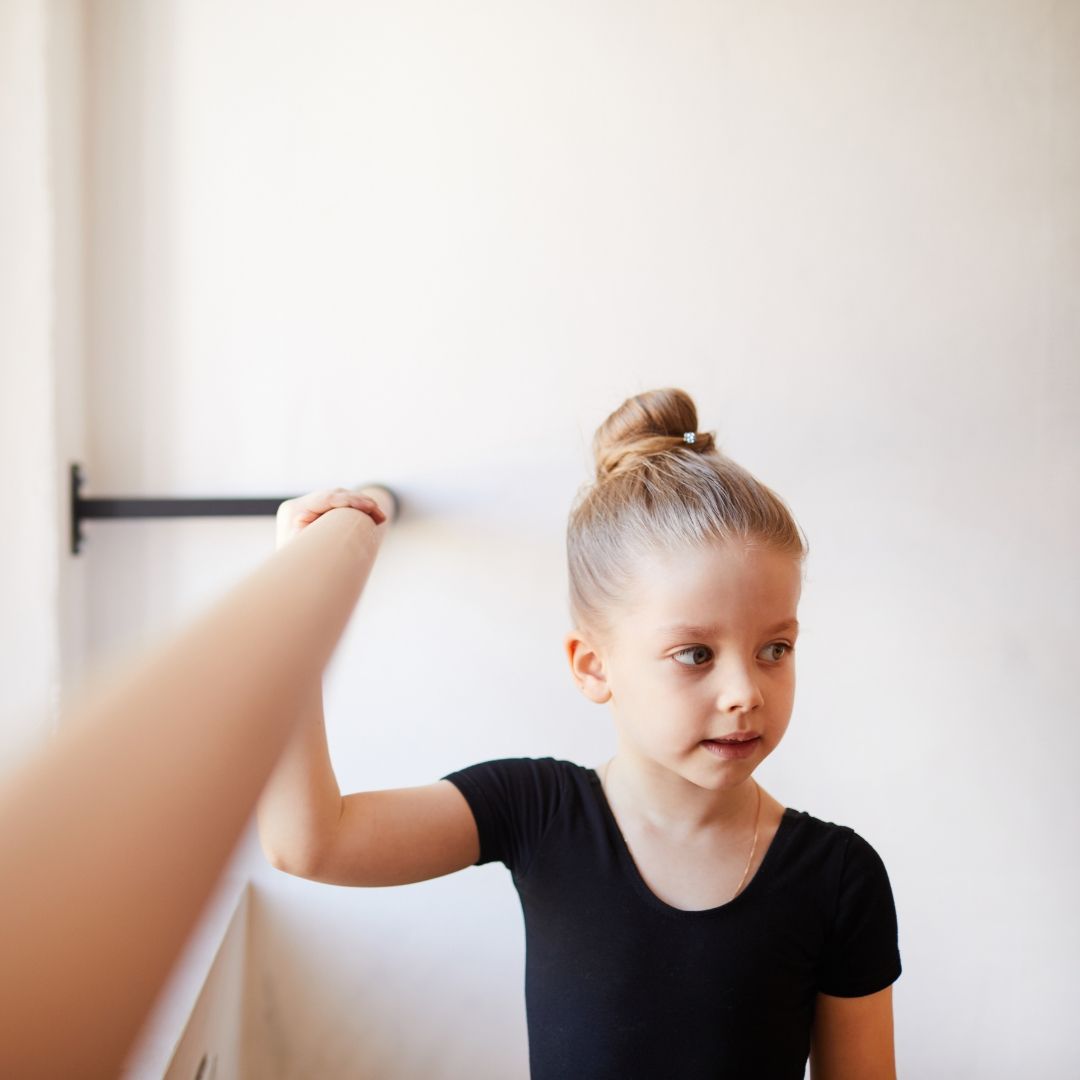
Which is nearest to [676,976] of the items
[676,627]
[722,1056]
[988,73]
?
[722,1056]

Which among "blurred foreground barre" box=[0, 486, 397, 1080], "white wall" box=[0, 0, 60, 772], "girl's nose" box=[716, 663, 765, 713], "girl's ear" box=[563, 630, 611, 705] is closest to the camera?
"blurred foreground barre" box=[0, 486, 397, 1080]

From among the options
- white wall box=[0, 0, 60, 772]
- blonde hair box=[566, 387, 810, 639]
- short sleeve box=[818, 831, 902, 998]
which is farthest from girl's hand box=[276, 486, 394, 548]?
white wall box=[0, 0, 60, 772]

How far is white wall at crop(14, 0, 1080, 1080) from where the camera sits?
1143mm

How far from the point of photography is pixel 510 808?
2.41ft

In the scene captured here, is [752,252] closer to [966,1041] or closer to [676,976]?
[676,976]

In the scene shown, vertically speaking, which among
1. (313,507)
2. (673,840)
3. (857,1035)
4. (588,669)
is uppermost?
(313,507)

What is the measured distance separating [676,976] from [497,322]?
0.75 meters

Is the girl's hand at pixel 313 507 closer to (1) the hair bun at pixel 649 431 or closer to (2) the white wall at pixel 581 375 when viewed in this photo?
(1) the hair bun at pixel 649 431

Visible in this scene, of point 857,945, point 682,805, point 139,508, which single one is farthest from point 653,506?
point 139,508

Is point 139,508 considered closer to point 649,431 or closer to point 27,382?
point 27,382

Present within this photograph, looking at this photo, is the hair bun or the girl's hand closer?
the girl's hand

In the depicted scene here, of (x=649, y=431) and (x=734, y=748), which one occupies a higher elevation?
(x=649, y=431)

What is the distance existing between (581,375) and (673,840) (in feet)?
2.10

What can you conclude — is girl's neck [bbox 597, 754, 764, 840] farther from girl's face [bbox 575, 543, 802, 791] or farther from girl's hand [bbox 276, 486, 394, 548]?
girl's hand [bbox 276, 486, 394, 548]
